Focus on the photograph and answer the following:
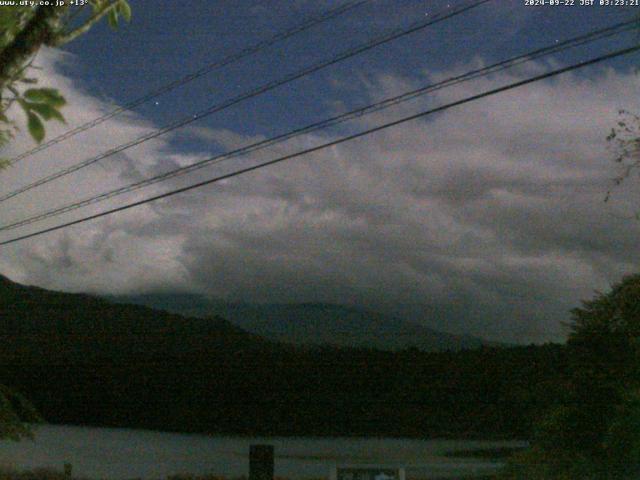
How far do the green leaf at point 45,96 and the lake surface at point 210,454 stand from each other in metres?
10.9

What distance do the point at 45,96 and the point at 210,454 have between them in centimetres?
1549

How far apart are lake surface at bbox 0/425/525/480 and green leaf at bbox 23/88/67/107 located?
35.6 feet

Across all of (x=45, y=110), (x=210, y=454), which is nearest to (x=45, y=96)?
(x=45, y=110)

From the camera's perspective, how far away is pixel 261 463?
395 inches

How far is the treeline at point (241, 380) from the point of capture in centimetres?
1647

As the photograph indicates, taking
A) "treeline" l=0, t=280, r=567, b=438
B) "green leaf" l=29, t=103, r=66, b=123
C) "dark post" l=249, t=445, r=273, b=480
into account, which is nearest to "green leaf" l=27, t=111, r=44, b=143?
"green leaf" l=29, t=103, r=66, b=123

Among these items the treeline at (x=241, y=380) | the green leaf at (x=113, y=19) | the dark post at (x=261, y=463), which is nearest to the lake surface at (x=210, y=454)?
the treeline at (x=241, y=380)

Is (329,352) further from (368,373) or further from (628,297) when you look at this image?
(628,297)

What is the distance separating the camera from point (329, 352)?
19422mm

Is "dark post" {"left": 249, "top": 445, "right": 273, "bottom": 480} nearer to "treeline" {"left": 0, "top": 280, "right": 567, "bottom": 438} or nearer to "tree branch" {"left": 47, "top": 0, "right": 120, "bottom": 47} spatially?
"treeline" {"left": 0, "top": 280, "right": 567, "bottom": 438}

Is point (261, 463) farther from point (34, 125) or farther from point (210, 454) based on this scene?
point (210, 454)

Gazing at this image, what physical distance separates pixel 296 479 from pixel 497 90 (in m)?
8.44

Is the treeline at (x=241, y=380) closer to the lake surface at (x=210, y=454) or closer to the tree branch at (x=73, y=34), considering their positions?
the lake surface at (x=210, y=454)

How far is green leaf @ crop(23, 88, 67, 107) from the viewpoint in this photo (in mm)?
3930
